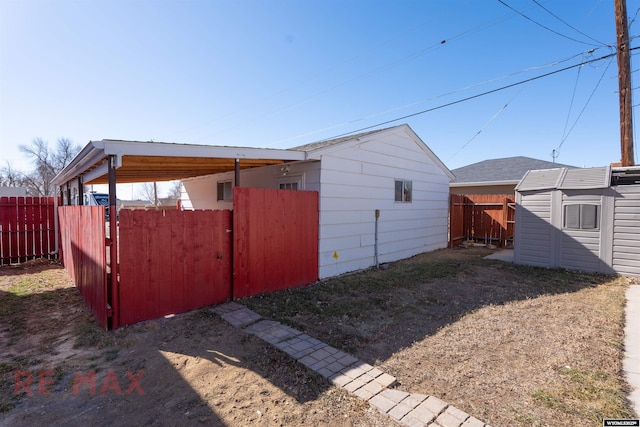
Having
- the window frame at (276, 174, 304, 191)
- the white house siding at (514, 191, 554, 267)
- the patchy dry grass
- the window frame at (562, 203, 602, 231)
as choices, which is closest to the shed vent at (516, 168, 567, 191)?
the white house siding at (514, 191, 554, 267)

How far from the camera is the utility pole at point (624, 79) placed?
7391 millimetres

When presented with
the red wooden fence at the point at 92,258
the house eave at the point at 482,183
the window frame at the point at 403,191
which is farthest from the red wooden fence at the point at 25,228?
the house eave at the point at 482,183

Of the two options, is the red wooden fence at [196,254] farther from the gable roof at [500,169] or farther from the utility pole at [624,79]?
the gable roof at [500,169]

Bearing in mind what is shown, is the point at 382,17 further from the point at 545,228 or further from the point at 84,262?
the point at 84,262

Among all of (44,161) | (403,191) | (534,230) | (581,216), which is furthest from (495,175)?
(44,161)

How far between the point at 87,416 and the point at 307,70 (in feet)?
45.9

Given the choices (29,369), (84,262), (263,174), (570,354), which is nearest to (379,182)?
(263,174)

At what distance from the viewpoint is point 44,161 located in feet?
110

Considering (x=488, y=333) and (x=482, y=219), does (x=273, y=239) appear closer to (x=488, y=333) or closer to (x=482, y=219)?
(x=488, y=333)

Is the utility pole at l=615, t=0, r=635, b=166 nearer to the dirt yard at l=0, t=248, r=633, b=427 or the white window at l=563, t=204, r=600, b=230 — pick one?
the white window at l=563, t=204, r=600, b=230

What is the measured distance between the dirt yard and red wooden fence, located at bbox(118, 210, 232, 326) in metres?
0.26

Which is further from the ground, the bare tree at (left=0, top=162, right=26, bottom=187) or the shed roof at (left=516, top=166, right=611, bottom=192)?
the bare tree at (left=0, top=162, right=26, bottom=187)

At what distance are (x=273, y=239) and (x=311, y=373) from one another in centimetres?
310

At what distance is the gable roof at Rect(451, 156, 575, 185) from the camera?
51.4 ft
